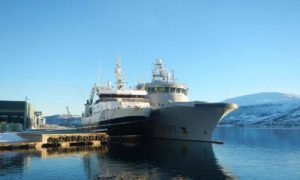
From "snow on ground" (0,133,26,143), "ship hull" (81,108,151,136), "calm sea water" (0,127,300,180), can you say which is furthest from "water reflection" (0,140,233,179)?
"snow on ground" (0,133,26,143)

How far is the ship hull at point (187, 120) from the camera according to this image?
48812 millimetres

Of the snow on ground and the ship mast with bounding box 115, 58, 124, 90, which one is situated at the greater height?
the ship mast with bounding box 115, 58, 124, 90

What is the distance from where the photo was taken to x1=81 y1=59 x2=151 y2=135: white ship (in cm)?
5144

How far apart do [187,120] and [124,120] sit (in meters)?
9.46

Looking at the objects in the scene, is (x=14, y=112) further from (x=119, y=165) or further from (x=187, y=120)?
(x=119, y=165)

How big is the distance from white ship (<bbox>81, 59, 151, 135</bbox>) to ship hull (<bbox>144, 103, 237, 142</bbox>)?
277 centimetres

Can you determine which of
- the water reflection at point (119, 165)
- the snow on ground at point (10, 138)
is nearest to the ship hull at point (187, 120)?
the water reflection at point (119, 165)

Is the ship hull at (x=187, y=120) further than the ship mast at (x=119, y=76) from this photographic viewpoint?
No

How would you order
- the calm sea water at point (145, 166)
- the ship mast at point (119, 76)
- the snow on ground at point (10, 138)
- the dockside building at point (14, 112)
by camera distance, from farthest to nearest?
the dockside building at point (14, 112)
the ship mast at point (119, 76)
the snow on ground at point (10, 138)
the calm sea water at point (145, 166)

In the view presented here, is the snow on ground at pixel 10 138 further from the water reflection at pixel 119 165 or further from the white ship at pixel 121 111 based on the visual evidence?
the white ship at pixel 121 111

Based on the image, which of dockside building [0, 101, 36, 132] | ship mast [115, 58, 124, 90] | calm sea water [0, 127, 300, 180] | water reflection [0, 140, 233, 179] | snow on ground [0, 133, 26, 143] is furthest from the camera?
dockside building [0, 101, 36, 132]

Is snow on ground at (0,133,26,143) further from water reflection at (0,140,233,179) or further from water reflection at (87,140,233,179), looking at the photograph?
water reflection at (87,140,233,179)

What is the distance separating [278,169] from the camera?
107 ft

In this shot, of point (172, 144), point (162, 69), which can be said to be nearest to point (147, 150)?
point (172, 144)
